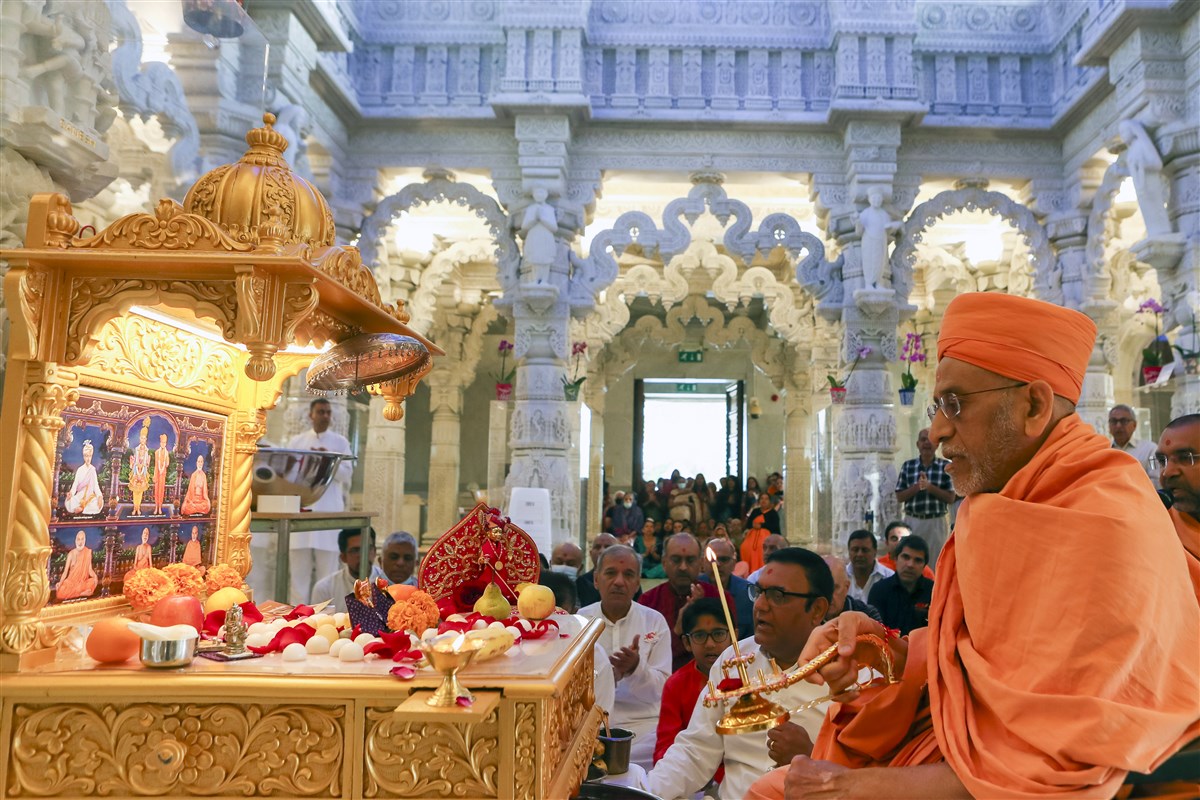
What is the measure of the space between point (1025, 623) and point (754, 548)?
7778mm

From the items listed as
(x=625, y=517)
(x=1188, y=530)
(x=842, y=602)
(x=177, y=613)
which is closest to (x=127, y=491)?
(x=177, y=613)

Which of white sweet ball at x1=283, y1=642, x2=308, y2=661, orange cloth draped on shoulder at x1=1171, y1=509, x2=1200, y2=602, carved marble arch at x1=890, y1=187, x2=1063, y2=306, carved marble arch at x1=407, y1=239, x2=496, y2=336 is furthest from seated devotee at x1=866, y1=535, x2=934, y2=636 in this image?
carved marble arch at x1=407, y1=239, x2=496, y2=336

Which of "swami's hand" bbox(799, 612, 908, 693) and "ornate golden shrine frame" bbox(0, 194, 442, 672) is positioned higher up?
"ornate golden shrine frame" bbox(0, 194, 442, 672)

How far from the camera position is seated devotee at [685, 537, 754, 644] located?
4566 millimetres

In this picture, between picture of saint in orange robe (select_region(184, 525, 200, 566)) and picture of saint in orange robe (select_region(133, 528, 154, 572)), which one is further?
picture of saint in orange robe (select_region(184, 525, 200, 566))

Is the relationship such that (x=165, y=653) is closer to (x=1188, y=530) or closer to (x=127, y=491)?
(x=127, y=491)

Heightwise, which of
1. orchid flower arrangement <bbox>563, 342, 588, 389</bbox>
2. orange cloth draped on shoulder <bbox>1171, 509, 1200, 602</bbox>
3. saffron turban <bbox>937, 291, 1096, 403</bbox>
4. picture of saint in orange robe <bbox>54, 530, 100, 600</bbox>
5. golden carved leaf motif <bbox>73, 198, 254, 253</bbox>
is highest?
orchid flower arrangement <bbox>563, 342, 588, 389</bbox>

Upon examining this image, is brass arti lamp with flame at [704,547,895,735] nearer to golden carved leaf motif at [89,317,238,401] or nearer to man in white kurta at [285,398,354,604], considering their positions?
golden carved leaf motif at [89,317,238,401]

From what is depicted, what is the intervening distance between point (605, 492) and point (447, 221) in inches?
295

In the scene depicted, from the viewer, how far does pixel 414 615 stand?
254cm

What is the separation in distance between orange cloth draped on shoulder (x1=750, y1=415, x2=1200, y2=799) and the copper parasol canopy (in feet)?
7.04

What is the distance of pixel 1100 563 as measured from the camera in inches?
52.4

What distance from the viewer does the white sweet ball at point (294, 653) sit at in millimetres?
2254

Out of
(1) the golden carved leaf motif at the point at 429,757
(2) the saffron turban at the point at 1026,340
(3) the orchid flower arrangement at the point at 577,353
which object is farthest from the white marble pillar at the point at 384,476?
(2) the saffron turban at the point at 1026,340
